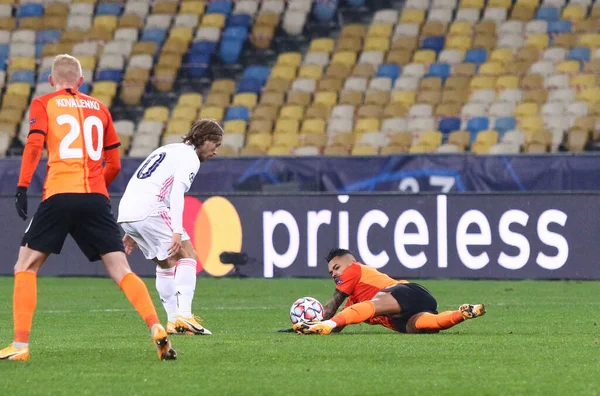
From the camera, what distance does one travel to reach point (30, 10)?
90.1 ft

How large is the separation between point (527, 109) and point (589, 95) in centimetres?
103

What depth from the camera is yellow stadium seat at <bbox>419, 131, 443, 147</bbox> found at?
21.8m

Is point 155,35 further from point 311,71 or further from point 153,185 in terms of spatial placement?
point 153,185

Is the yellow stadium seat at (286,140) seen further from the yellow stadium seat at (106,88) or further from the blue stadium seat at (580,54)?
the blue stadium seat at (580,54)

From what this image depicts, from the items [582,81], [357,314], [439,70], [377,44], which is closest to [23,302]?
[357,314]

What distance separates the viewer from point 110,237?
309 inches

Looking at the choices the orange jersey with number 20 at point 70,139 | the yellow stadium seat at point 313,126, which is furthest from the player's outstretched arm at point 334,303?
the yellow stadium seat at point 313,126

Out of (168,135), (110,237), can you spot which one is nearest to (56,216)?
(110,237)

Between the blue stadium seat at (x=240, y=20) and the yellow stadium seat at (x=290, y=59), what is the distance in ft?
4.45

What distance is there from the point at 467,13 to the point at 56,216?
17.5m

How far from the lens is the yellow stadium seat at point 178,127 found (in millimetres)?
23578

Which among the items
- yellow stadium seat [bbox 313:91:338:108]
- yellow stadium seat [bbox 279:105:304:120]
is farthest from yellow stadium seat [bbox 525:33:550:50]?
yellow stadium seat [bbox 279:105:304:120]

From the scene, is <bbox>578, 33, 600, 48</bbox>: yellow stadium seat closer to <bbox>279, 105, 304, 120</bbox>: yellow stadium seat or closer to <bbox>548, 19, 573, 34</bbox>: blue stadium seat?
<bbox>548, 19, 573, 34</bbox>: blue stadium seat

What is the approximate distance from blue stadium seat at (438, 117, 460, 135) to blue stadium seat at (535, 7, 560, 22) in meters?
2.77
